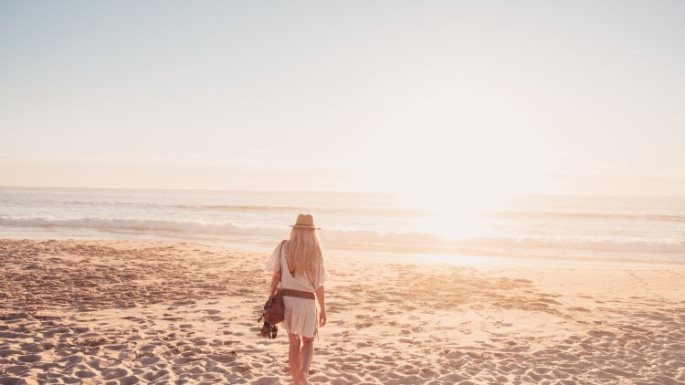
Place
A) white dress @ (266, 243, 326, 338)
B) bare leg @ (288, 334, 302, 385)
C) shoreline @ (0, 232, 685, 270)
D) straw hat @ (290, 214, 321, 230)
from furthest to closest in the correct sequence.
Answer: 1. shoreline @ (0, 232, 685, 270)
2. bare leg @ (288, 334, 302, 385)
3. white dress @ (266, 243, 326, 338)
4. straw hat @ (290, 214, 321, 230)

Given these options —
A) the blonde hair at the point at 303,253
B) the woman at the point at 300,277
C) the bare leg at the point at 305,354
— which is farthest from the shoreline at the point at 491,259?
the blonde hair at the point at 303,253

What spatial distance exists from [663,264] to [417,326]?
14.2 meters

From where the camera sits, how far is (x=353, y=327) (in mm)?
7570

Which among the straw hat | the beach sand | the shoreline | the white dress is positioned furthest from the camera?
the shoreline

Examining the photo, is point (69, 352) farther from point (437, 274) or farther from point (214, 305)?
point (437, 274)

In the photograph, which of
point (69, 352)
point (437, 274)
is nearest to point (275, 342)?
point (69, 352)

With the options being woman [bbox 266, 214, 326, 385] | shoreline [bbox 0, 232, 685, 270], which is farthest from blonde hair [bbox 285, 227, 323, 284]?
shoreline [bbox 0, 232, 685, 270]

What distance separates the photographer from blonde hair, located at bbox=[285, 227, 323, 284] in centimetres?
438

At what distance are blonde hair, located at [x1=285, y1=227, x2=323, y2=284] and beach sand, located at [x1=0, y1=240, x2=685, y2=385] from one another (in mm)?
1700

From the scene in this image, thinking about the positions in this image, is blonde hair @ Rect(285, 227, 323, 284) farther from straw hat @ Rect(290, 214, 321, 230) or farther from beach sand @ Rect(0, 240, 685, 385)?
beach sand @ Rect(0, 240, 685, 385)

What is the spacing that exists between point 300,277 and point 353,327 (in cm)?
344

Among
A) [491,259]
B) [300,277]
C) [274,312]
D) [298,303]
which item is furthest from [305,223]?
[491,259]

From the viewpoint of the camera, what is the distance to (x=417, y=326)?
7.70 meters

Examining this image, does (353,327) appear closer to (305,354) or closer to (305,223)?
(305,354)
